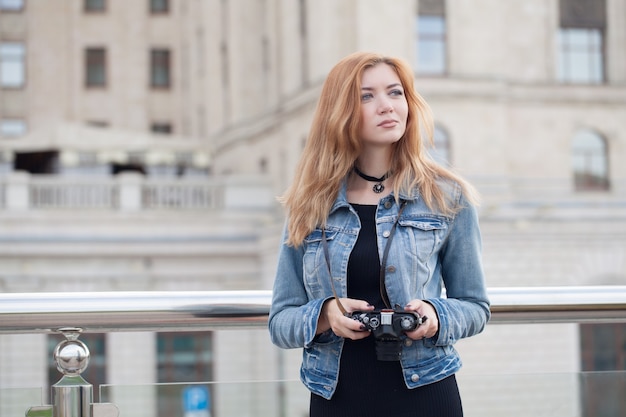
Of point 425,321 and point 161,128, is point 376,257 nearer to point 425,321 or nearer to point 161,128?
point 425,321

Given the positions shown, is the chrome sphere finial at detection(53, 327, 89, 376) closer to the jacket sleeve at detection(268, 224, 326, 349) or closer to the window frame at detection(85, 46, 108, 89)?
the jacket sleeve at detection(268, 224, 326, 349)

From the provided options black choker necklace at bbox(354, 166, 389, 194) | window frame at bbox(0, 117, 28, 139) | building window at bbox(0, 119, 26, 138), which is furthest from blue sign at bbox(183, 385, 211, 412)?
building window at bbox(0, 119, 26, 138)

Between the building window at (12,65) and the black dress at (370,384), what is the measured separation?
4825 cm

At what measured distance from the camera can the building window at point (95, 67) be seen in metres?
49.0

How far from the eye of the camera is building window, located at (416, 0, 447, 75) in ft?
103

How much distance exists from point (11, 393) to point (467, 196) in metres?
1.63

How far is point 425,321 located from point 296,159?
99.3 ft

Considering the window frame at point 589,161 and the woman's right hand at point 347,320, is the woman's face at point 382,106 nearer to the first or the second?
the woman's right hand at point 347,320

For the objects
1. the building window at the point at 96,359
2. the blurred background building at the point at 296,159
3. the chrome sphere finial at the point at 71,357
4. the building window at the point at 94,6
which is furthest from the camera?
the building window at the point at 94,6

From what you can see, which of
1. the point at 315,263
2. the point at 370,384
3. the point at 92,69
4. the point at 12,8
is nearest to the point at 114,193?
the point at 92,69

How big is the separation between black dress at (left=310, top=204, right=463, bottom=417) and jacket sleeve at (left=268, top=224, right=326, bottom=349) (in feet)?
0.40

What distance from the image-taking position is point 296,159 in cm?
3294

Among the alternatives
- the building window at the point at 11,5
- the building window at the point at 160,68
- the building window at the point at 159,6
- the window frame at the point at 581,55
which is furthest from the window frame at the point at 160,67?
the window frame at the point at 581,55

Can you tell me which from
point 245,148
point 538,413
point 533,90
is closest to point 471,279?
point 538,413
